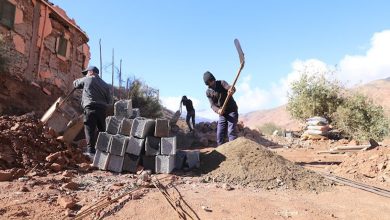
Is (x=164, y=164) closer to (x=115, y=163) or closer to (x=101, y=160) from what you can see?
(x=115, y=163)

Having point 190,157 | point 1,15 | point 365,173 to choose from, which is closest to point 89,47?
point 1,15

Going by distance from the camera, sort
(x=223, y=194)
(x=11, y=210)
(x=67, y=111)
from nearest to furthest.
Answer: (x=11, y=210)
(x=223, y=194)
(x=67, y=111)

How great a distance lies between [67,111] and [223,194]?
13.3 feet

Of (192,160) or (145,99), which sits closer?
(192,160)

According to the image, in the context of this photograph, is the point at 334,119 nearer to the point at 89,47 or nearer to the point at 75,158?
the point at 89,47

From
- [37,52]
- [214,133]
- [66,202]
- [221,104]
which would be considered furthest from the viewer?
[214,133]

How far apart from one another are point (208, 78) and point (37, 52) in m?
6.90

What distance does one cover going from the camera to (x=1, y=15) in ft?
30.9

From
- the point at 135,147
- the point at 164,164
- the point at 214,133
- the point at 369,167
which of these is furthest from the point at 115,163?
the point at 214,133

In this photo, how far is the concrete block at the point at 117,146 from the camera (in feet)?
15.9

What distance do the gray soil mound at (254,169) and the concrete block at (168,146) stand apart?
1.59 feet

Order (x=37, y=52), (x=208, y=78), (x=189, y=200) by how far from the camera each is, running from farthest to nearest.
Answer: (x=37, y=52) → (x=208, y=78) → (x=189, y=200)

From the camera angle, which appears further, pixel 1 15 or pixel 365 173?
pixel 1 15

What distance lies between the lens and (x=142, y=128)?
4949 mm
